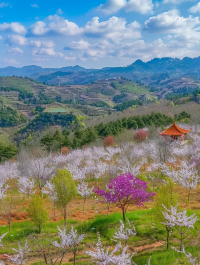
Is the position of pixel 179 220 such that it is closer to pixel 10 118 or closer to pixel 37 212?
pixel 37 212

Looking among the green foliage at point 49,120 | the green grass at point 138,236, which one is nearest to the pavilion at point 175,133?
the green grass at point 138,236

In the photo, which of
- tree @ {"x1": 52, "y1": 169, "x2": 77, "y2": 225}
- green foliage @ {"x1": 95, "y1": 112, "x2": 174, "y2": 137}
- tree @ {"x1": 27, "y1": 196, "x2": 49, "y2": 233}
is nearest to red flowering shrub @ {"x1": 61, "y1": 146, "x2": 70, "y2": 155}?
green foliage @ {"x1": 95, "y1": 112, "x2": 174, "y2": 137}

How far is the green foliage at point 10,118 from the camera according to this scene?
11744cm

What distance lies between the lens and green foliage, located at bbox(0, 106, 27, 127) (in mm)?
117438

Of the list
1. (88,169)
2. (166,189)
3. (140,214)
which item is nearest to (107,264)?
(166,189)

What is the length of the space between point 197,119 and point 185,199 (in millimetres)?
33965

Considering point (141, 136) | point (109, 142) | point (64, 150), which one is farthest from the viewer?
point (141, 136)

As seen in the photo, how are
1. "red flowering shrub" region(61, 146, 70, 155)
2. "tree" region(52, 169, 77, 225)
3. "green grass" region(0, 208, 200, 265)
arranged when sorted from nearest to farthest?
"green grass" region(0, 208, 200, 265) → "tree" region(52, 169, 77, 225) → "red flowering shrub" region(61, 146, 70, 155)

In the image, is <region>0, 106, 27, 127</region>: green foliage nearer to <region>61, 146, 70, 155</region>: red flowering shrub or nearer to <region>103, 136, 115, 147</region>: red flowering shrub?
<region>61, 146, 70, 155</region>: red flowering shrub

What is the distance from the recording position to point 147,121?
161 ft

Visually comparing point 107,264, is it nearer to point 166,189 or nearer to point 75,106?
point 166,189

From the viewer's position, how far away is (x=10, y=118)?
119 meters

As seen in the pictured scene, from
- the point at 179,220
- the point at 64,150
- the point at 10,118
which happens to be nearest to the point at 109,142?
the point at 64,150

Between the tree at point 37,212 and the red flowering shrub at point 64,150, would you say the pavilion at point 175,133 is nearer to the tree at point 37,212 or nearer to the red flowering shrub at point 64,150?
the red flowering shrub at point 64,150
